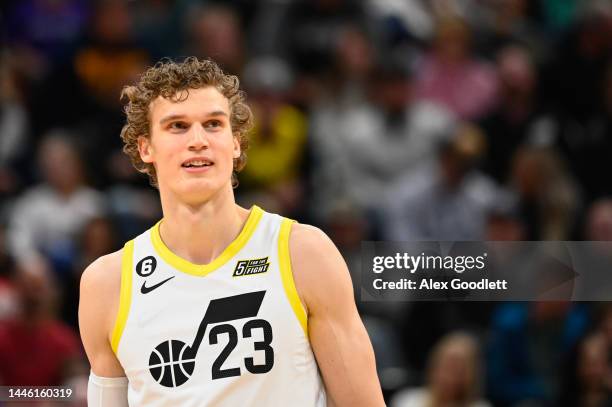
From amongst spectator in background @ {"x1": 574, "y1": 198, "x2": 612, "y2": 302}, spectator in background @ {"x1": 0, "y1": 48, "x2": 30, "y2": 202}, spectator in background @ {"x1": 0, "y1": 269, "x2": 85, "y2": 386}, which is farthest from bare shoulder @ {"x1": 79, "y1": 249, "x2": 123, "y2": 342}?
spectator in background @ {"x1": 0, "y1": 48, "x2": 30, "y2": 202}

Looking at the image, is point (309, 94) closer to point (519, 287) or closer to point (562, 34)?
point (562, 34)

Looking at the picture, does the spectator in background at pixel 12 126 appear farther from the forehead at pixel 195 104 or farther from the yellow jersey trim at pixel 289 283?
the yellow jersey trim at pixel 289 283

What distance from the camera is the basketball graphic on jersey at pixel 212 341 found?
360 cm

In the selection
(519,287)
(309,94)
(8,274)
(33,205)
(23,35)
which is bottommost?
(519,287)

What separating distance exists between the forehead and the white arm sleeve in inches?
34.7

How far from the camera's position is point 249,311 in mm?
3613

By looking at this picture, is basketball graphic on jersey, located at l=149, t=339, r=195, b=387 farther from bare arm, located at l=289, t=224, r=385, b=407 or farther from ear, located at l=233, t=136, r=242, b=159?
ear, located at l=233, t=136, r=242, b=159

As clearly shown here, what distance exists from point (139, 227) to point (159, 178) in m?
3.47

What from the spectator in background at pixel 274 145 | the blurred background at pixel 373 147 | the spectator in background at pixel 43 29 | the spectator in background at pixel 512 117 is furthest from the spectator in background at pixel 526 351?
the spectator in background at pixel 43 29

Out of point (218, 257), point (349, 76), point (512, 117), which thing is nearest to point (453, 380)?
point (512, 117)

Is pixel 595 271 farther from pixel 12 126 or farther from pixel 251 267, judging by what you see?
pixel 12 126

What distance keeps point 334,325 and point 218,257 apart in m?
0.45

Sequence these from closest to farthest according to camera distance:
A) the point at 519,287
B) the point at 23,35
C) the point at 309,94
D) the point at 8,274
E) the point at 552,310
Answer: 1. the point at 519,287
2. the point at 552,310
3. the point at 8,274
4. the point at 309,94
5. the point at 23,35

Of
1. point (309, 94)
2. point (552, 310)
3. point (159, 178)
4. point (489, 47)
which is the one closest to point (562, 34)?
point (489, 47)
